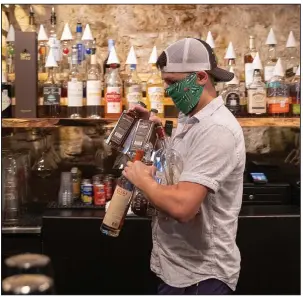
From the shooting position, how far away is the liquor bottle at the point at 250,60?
2686 millimetres

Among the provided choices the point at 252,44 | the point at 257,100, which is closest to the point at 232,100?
the point at 257,100

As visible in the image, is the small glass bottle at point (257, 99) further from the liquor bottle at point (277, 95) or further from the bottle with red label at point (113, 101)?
the bottle with red label at point (113, 101)

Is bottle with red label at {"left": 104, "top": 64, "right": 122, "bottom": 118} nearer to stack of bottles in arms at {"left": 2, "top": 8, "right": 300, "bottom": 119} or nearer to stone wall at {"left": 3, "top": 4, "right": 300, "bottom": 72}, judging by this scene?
stack of bottles in arms at {"left": 2, "top": 8, "right": 300, "bottom": 119}

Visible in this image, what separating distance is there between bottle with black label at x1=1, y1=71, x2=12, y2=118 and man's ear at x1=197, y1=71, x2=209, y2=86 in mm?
1375

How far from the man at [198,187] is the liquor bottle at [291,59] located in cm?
135

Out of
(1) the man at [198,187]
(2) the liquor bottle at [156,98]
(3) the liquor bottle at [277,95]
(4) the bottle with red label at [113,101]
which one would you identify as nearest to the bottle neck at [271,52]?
(3) the liquor bottle at [277,95]

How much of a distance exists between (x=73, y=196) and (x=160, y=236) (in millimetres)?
1252

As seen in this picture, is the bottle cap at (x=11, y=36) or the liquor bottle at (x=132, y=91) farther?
the bottle cap at (x=11, y=36)

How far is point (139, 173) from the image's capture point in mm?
1395

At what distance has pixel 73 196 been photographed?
8.89 feet

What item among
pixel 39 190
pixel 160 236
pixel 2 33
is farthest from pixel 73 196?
pixel 160 236

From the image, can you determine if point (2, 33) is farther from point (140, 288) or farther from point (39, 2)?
point (140, 288)

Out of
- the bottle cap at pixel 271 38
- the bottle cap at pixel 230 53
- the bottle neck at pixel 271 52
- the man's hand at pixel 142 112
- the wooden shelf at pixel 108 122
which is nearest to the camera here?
the man's hand at pixel 142 112

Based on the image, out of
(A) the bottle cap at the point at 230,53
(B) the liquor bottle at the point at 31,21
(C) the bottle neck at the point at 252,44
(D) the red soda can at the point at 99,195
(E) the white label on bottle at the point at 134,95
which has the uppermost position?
(B) the liquor bottle at the point at 31,21
